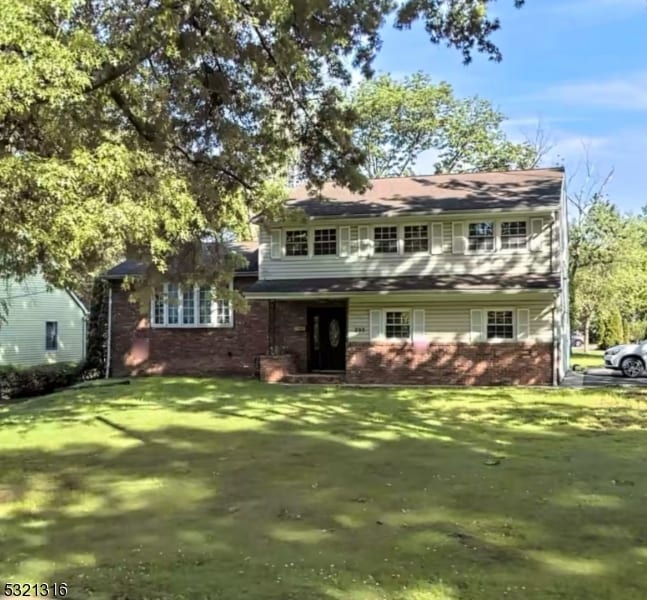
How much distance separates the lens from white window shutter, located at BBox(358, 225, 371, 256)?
22062 mm

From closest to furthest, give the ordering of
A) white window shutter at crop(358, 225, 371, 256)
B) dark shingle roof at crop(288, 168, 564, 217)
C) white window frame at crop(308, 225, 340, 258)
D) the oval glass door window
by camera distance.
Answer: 1. dark shingle roof at crop(288, 168, 564, 217)
2. white window shutter at crop(358, 225, 371, 256)
3. white window frame at crop(308, 225, 340, 258)
4. the oval glass door window

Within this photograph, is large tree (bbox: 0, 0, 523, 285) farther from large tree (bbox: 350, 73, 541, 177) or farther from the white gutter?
large tree (bbox: 350, 73, 541, 177)

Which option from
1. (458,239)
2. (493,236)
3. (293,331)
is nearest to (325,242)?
(293,331)

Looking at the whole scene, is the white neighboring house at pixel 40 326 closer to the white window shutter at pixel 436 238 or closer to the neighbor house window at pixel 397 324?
the neighbor house window at pixel 397 324

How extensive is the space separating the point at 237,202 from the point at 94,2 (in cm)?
487

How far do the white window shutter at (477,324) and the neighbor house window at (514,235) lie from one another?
7.16ft

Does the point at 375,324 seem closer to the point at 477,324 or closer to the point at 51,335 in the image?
the point at 477,324

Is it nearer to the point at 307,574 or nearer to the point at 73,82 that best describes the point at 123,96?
the point at 73,82

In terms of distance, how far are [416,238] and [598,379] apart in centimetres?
735

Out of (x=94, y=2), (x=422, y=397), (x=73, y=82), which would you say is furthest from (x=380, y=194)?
(x=73, y=82)

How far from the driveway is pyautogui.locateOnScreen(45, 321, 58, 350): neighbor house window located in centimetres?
2174

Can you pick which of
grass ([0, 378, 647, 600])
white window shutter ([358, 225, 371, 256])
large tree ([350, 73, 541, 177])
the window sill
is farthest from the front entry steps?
large tree ([350, 73, 541, 177])

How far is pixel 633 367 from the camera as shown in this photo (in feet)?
74.0

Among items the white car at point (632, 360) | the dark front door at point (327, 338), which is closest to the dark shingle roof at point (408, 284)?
the dark front door at point (327, 338)
